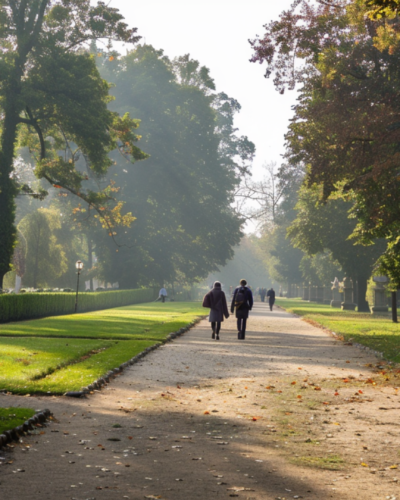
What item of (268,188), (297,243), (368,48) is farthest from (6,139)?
(268,188)

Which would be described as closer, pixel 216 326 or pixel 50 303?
pixel 216 326

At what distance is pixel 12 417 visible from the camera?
305 inches

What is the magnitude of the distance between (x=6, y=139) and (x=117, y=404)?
90.3 feet

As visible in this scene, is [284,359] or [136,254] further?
[136,254]

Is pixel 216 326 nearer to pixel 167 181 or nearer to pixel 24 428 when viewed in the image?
pixel 24 428

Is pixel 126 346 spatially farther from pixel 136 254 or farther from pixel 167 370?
pixel 136 254

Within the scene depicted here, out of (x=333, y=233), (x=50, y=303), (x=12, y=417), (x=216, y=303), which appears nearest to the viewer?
(x=12, y=417)

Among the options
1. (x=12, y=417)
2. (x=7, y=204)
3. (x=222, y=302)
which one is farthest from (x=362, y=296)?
(x=12, y=417)

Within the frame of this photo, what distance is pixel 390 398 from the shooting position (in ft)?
34.2

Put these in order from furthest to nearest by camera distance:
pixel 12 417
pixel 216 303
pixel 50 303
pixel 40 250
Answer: pixel 40 250 < pixel 50 303 < pixel 216 303 < pixel 12 417

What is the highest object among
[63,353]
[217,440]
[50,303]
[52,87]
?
[52,87]

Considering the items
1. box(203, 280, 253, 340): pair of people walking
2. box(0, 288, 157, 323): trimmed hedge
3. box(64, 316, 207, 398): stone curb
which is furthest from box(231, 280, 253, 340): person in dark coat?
box(0, 288, 157, 323): trimmed hedge

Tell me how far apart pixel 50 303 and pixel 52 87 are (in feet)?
34.8

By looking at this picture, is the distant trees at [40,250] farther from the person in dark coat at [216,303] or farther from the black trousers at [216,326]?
the person in dark coat at [216,303]
